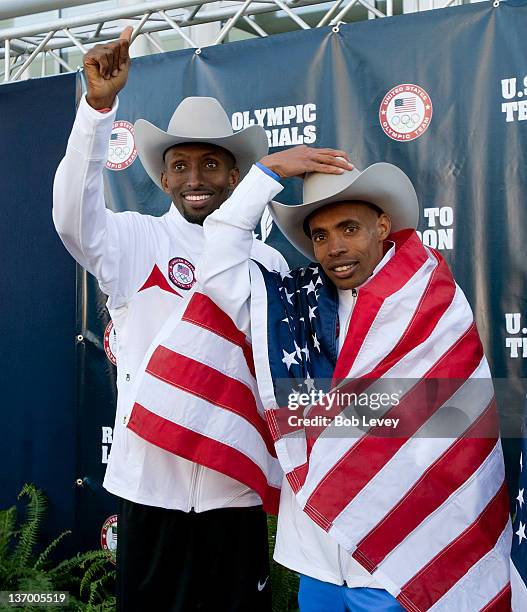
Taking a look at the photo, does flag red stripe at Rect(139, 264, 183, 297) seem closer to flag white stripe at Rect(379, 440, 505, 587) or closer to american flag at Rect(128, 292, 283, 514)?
american flag at Rect(128, 292, 283, 514)

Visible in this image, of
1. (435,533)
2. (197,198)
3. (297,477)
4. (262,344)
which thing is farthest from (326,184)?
(435,533)

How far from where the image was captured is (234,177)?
3113 millimetres

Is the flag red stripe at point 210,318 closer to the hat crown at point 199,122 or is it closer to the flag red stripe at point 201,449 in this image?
the flag red stripe at point 201,449

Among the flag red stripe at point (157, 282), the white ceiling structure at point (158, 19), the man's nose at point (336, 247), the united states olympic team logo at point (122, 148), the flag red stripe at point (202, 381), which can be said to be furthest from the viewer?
the united states olympic team logo at point (122, 148)

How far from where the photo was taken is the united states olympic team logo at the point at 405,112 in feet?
12.6

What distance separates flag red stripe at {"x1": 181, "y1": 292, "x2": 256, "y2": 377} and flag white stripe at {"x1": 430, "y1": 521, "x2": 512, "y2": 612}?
3.15 ft

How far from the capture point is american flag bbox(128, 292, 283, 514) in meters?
2.67

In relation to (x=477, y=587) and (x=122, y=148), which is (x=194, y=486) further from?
(x=122, y=148)

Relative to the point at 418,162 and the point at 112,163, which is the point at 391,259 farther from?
the point at 112,163

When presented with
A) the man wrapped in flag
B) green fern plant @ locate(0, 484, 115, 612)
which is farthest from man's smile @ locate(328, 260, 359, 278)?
green fern plant @ locate(0, 484, 115, 612)

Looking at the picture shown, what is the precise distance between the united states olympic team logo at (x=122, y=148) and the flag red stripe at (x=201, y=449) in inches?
84.1

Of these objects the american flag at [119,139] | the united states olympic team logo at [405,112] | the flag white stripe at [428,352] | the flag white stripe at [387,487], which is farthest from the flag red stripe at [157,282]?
the american flag at [119,139]

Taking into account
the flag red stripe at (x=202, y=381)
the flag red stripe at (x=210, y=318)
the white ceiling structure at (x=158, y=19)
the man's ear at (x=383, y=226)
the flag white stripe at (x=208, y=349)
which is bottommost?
the flag red stripe at (x=202, y=381)

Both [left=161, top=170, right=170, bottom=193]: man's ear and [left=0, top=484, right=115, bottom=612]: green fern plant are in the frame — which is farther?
[left=0, top=484, right=115, bottom=612]: green fern plant
